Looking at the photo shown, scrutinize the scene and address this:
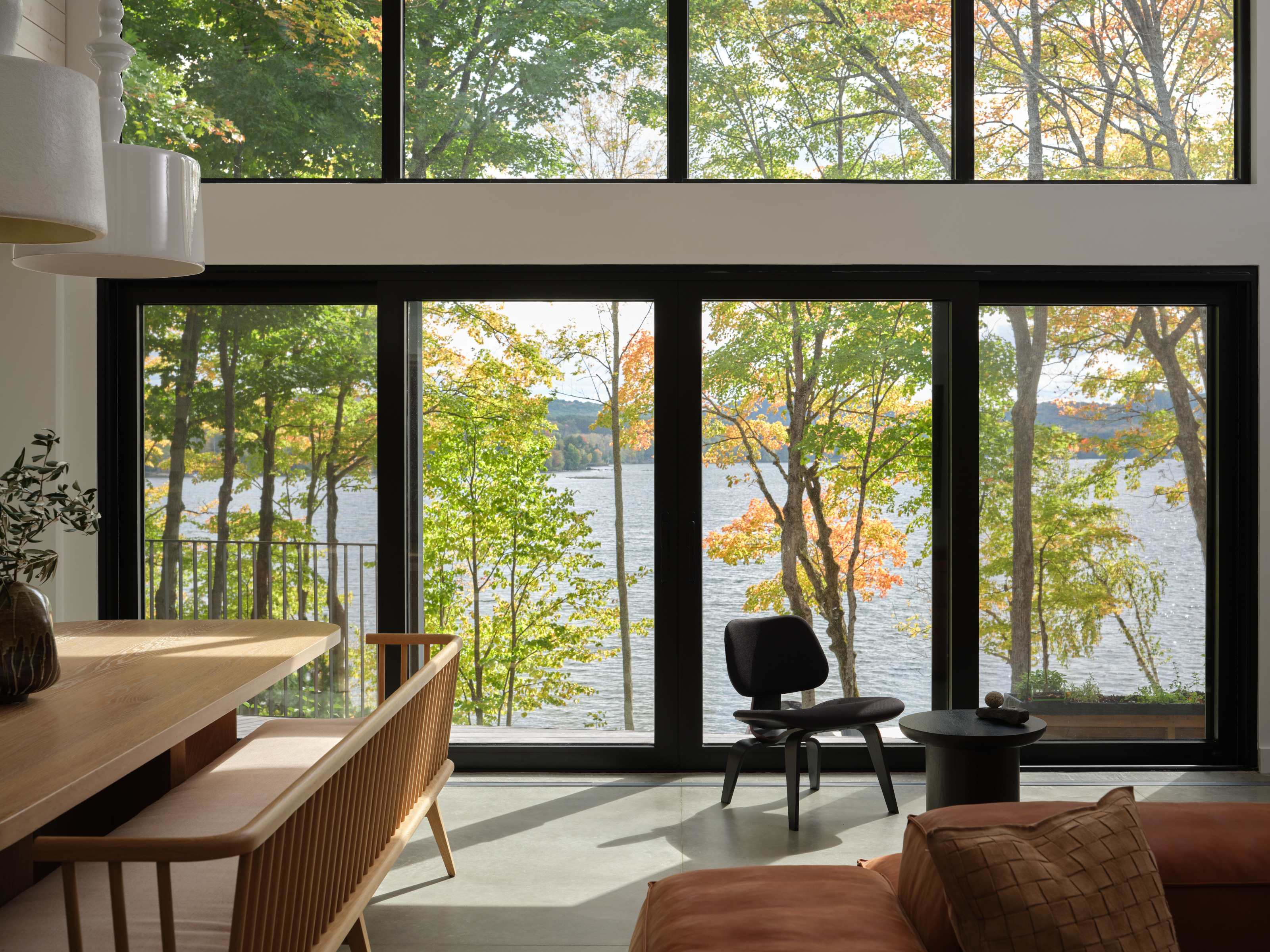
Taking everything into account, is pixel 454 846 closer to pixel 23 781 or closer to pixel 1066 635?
pixel 23 781

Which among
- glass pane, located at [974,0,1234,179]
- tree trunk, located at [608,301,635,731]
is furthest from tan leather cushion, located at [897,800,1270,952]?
glass pane, located at [974,0,1234,179]

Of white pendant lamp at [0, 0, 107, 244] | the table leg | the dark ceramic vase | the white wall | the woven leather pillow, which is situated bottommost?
the table leg

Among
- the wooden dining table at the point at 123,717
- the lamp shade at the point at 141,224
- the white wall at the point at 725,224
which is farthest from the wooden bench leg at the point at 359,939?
the white wall at the point at 725,224

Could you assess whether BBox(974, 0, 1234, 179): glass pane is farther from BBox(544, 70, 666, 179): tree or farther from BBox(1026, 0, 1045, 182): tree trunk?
BBox(544, 70, 666, 179): tree

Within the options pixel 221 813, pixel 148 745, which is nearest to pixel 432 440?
pixel 221 813

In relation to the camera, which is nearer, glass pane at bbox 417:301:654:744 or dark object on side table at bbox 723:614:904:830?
dark object on side table at bbox 723:614:904:830

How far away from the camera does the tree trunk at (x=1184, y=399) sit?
429cm

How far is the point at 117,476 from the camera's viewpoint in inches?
165

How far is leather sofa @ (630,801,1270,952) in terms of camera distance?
57.9 inches

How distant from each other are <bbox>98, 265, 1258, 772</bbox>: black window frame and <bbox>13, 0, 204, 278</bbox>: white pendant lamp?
1853mm

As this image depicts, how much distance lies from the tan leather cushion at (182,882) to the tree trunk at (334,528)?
1478 mm

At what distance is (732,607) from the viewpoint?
4242mm

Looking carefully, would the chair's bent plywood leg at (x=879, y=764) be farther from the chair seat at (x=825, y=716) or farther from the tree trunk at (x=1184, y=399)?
the tree trunk at (x=1184, y=399)

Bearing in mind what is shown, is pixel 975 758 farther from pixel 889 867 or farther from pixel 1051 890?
pixel 1051 890
